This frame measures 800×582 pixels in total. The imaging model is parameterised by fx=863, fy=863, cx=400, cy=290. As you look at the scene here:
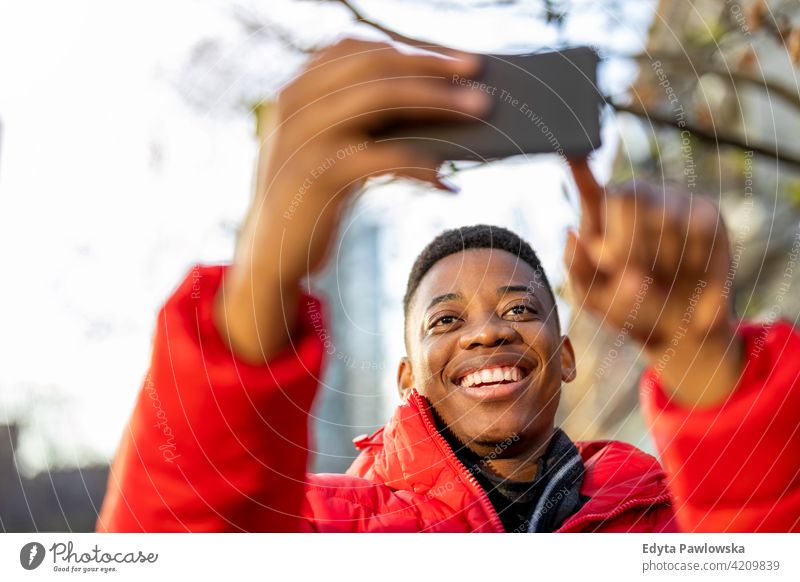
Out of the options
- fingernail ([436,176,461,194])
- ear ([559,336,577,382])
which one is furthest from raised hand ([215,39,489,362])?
ear ([559,336,577,382])

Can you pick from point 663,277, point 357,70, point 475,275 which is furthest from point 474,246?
point 357,70

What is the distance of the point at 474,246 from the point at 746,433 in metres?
0.20

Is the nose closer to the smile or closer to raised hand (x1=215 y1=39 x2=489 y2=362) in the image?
the smile

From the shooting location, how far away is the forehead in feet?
1.82

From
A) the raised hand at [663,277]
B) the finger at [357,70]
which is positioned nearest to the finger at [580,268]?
the raised hand at [663,277]

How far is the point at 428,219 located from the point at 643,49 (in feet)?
0.70

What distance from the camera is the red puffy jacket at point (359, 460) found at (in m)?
0.39

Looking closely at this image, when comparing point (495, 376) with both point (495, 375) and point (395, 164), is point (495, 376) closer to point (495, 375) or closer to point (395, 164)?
point (495, 375)

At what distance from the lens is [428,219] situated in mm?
579

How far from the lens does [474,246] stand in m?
0.57
